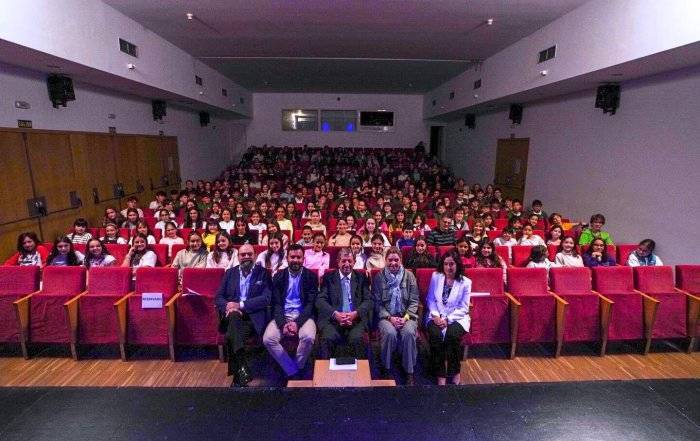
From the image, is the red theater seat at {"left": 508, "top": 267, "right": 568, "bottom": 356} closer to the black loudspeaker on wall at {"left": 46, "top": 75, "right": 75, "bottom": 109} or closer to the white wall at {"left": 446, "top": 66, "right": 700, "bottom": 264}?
the white wall at {"left": 446, "top": 66, "right": 700, "bottom": 264}

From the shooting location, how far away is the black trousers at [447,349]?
2994 millimetres

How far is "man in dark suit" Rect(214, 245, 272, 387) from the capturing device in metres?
3.01

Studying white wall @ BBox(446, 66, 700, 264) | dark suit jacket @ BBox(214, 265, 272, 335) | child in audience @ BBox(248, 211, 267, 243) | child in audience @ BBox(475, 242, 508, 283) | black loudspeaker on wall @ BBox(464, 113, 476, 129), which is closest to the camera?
dark suit jacket @ BBox(214, 265, 272, 335)

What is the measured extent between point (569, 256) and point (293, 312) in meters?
3.11

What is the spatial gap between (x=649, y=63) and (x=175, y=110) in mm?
9430

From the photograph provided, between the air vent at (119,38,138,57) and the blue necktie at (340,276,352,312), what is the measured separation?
4669 millimetres

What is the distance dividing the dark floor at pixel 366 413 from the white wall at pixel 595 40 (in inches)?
137

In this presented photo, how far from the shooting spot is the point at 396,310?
10.4 ft

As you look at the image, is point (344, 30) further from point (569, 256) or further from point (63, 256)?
point (63, 256)

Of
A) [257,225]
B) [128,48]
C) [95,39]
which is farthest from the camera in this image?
[257,225]

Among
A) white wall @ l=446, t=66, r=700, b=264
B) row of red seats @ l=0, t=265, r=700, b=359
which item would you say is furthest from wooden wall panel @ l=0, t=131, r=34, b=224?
white wall @ l=446, t=66, r=700, b=264

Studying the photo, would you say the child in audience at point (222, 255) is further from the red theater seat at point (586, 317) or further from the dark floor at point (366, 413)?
the red theater seat at point (586, 317)

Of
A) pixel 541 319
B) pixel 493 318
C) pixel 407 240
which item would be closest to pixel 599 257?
pixel 541 319

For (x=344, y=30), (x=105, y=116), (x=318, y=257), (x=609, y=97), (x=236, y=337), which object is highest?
(x=344, y=30)
